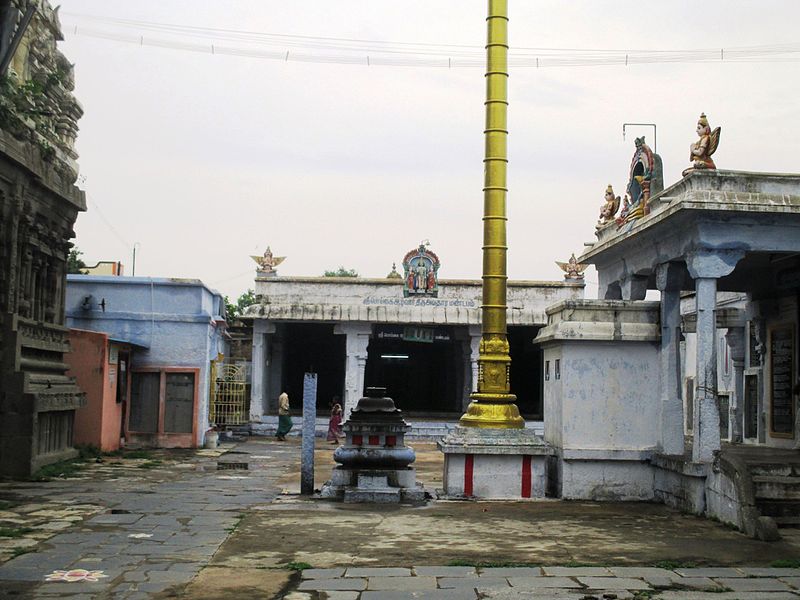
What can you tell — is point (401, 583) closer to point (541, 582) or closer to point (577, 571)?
point (541, 582)

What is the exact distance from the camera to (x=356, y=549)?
32.5 ft

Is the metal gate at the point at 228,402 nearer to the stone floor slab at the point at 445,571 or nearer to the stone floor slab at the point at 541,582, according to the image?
the stone floor slab at the point at 445,571

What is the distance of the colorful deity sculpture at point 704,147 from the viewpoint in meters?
12.9

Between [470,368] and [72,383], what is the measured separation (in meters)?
16.7

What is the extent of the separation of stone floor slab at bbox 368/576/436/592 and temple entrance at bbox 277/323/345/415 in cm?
2964

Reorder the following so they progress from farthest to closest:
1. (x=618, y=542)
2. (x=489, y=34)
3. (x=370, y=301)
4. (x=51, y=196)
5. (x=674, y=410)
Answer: (x=370, y=301) → (x=51, y=196) → (x=489, y=34) → (x=674, y=410) → (x=618, y=542)

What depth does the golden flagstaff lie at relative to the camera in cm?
1490

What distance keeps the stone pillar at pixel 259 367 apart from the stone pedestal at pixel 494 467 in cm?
1764

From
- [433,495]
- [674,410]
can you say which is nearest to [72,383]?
[433,495]

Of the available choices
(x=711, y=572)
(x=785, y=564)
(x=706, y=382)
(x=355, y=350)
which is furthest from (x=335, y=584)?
(x=355, y=350)

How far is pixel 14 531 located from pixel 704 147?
9783mm

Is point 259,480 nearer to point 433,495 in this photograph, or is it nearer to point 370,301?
point 433,495

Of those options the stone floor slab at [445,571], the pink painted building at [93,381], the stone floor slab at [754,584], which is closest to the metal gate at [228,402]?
the pink painted building at [93,381]

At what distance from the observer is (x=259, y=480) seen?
56.1ft
